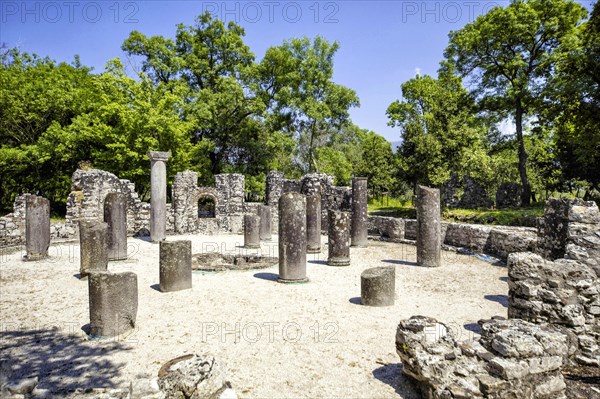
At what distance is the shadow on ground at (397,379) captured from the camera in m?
4.38

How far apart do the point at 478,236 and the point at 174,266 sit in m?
10.6

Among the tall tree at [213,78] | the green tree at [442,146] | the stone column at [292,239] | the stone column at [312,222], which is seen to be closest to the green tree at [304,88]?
the tall tree at [213,78]

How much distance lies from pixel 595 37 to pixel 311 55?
23.2m

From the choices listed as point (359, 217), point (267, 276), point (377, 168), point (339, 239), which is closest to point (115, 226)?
point (267, 276)

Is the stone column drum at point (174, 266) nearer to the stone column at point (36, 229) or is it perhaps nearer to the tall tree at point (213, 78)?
the stone column at point (36, 229)

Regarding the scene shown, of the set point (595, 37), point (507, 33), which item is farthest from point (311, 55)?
point (595, 37)

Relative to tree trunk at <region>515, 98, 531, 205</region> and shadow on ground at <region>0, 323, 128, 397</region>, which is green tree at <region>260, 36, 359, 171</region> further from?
shadow on ground at <region>0, 323, 128, 397</region>

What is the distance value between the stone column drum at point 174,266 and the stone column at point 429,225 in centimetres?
717

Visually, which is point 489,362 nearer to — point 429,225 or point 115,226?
point 429,225

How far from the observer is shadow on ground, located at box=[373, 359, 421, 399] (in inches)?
172

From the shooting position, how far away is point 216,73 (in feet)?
106

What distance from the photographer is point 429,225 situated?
1142 centimetres

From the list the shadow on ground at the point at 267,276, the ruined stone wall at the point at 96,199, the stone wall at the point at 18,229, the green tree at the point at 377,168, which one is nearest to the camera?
the shadow on ground at the point at 267,276

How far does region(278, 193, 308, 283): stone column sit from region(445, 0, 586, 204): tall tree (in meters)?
20.4
